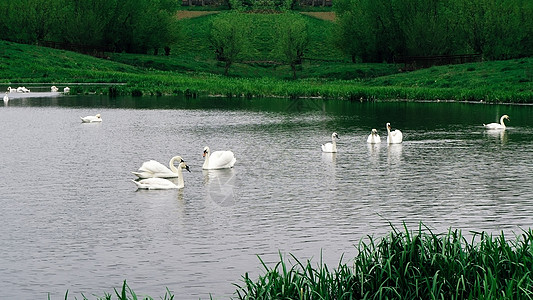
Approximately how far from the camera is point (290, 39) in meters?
115

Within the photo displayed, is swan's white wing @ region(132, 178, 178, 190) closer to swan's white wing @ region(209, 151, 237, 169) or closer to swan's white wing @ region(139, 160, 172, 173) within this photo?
swan's white wing @ region(139, 160, 172, 173)

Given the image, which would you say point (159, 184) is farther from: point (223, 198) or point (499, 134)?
point (499, 134)

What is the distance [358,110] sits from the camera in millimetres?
64312

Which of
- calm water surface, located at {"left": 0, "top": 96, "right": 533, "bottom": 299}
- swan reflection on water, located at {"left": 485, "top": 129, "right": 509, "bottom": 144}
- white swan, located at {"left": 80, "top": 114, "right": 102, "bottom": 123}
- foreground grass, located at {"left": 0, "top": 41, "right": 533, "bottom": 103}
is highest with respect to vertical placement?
foreground grass, located at {"left": 0, "top": 41, "right": 533, "bottom": 103}

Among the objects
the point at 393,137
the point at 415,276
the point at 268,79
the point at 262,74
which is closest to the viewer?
the point at 415,276

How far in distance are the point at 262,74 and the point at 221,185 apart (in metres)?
94.5

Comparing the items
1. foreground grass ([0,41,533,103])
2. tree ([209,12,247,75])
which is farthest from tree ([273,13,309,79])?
tree ([209,12,247,75])

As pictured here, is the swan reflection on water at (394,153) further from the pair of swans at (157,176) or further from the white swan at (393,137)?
the pair of swans at (157,176)

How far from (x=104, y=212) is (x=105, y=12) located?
10913 centimetres

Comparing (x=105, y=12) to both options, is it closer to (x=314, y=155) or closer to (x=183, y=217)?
(x=314, y=155)

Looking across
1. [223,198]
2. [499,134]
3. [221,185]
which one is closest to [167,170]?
[221,185]

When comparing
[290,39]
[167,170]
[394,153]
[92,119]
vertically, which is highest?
[290,39]

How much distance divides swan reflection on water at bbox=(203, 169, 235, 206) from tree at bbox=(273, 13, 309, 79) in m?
84.1

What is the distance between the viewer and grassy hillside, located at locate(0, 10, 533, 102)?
253 feet
